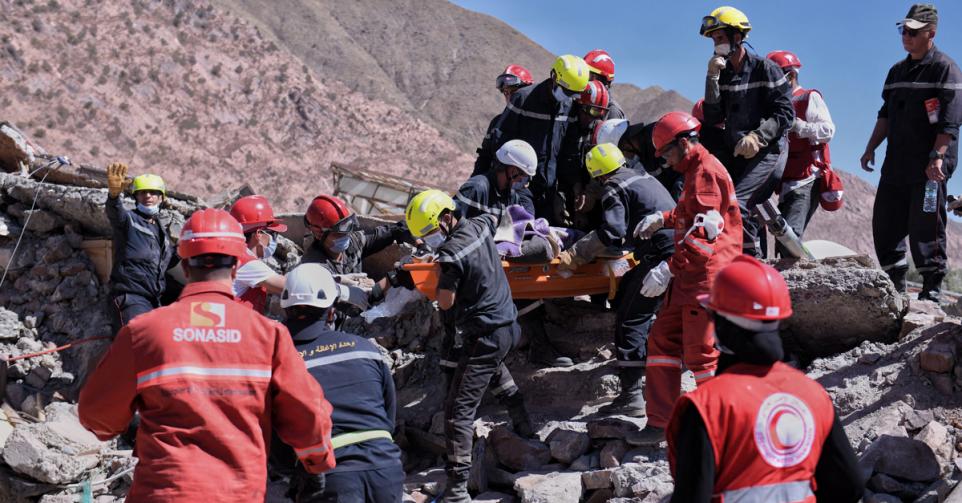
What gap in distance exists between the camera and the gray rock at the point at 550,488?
5.54 meters

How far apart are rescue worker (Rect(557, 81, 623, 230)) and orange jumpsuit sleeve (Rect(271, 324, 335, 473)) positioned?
13.6 feet

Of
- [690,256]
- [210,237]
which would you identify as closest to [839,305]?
[690,256]

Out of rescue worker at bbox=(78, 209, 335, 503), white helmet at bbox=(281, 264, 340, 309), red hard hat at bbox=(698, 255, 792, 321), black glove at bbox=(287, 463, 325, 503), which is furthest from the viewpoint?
white helmet at bbox=(281, 264, 340, 309)

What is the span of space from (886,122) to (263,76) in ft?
82.1

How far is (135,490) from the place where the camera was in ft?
10.6

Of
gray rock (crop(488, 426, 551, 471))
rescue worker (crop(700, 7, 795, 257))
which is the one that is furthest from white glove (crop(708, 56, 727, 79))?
gray rock (crop(488, 426, 551, 471))

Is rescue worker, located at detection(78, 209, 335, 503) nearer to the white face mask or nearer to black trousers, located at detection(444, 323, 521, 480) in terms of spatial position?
black trousers, located at detection(444, 323, 521, 480)

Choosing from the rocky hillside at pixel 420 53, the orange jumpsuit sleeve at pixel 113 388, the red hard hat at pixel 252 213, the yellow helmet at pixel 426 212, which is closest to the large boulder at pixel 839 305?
the yellow helmet at pixel 426 212

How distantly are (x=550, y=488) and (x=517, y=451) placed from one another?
54 cm

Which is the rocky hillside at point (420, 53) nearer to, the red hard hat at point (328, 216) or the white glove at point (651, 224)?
the red hard hat at point (328, 216)

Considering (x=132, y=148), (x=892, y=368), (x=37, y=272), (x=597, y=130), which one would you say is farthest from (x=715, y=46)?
(x=132, y=148)

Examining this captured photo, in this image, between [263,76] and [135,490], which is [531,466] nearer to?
[135,490]

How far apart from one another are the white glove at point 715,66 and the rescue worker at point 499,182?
131 centimetres

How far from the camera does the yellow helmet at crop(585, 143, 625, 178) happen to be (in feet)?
20.5
